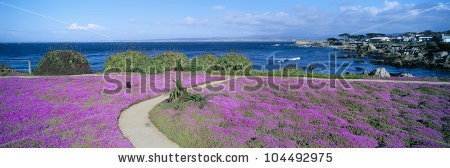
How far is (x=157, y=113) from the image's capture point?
44.9 ft

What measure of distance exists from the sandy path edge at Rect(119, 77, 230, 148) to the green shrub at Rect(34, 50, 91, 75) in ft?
44.0

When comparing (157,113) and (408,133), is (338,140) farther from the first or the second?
(157,113)

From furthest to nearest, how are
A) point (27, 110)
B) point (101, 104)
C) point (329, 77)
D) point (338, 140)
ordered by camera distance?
point (329, 77)
point (101, 104)
point (27, 110)
point (338, 140)

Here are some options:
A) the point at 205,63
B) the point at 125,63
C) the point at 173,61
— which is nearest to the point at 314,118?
the point at 205,63

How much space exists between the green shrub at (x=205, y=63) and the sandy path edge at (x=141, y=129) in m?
13.9

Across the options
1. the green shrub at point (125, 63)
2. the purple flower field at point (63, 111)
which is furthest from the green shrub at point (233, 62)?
the purple flower field at point (63, 111)

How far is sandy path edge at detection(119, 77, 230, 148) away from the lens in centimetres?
1023

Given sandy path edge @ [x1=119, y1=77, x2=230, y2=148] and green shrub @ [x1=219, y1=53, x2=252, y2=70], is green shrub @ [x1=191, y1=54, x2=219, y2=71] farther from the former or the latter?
sandy path edge @ [x1=119, y1=77, x2=230, y2=148]

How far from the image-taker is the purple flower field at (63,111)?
9.73 meters

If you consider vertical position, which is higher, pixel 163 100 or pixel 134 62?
pixel 134 62

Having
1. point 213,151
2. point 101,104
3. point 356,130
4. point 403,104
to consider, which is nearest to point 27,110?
point 101,104

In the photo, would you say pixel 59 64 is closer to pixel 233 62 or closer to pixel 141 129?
pixel 233 62

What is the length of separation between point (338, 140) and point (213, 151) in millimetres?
4335

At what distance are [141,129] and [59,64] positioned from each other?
1789 cm
